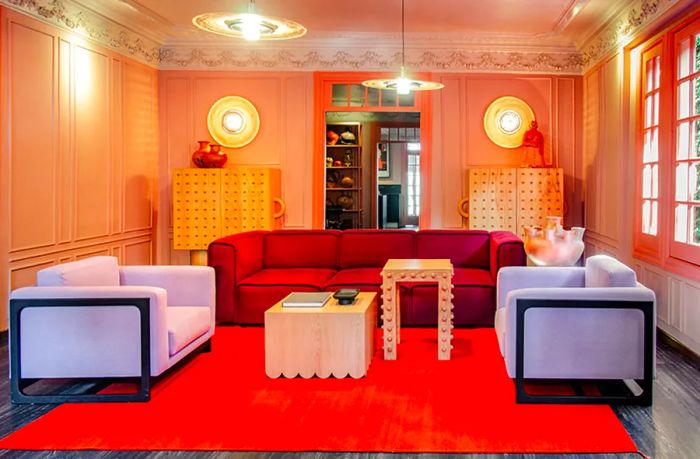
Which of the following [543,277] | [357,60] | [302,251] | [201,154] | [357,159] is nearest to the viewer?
[543,277]

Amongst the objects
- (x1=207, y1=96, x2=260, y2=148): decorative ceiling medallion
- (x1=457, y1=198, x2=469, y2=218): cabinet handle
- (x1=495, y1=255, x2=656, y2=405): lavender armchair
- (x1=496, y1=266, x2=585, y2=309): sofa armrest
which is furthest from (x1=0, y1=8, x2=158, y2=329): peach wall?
(x1=495, y1=255, x2=656, y2=405): lavender armchair

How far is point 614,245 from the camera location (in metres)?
5.92

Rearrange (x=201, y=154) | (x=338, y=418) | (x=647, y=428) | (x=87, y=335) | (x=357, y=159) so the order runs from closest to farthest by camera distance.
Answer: (x=647, y=428) → (x=338, y=418) → (x=87, y=335) → (x=201, y=154) → (x=357, y=159)

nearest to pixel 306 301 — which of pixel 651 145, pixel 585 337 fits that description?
pixel 585 337

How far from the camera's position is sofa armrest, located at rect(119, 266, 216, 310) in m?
4.29

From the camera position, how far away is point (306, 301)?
12.7ft

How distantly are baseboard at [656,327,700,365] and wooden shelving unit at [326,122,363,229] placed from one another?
209 inches

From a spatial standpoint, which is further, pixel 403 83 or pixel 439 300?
pixel 403 83

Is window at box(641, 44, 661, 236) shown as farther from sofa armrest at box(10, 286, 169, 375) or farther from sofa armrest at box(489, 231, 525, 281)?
sofa armrest at box(10, 286, 169, 375)

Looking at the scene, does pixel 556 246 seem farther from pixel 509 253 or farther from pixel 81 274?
pixel 81 274

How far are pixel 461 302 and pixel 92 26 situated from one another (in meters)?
4.36

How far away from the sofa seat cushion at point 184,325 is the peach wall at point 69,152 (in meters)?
1.73

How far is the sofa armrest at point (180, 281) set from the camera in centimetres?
429

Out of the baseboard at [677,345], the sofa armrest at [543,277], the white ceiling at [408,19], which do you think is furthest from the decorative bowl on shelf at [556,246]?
the white ceiling at [408,19]
